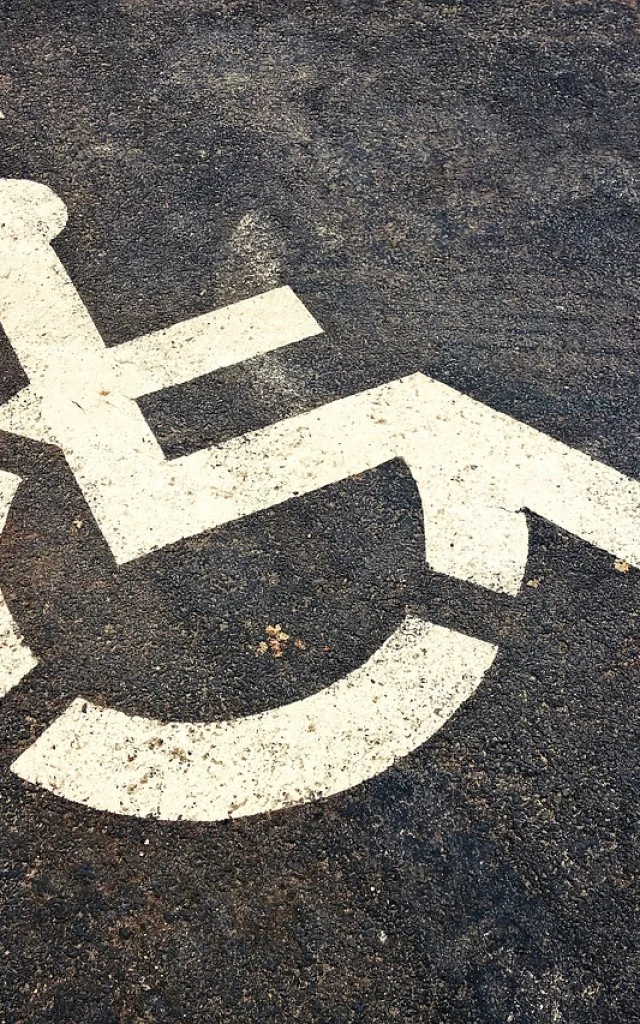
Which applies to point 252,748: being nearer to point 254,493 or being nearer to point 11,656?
point 11,656

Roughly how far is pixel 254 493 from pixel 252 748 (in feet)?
3.47

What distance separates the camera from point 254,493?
391 centimetres

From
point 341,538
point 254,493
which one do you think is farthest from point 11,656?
point 341,538

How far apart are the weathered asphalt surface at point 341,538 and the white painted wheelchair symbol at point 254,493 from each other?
2.9 inches

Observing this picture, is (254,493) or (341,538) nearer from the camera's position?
(341,538)

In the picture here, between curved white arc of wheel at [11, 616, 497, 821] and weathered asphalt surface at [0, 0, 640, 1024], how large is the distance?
0.06 meters

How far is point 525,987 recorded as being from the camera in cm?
284

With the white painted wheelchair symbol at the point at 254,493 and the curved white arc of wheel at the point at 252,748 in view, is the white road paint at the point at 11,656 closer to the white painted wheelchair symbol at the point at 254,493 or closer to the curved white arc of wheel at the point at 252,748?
the white painted wheelchair symbol at the point at 254,493

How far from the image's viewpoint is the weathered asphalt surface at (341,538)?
2898mm

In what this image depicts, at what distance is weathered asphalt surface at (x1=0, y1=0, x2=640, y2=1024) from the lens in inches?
114

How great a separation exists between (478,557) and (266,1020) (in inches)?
67.0

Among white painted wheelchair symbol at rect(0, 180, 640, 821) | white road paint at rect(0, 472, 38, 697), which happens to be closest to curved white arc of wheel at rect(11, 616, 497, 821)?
white painted wheelchair symbol at rect(0, 180, 640, 821)

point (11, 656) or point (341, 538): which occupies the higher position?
point (341, 538)

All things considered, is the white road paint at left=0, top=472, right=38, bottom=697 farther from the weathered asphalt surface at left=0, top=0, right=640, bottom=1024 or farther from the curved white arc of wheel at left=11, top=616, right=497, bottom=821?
the curved white arc of wheel at left=11, top=616, right=497, bottom=821
